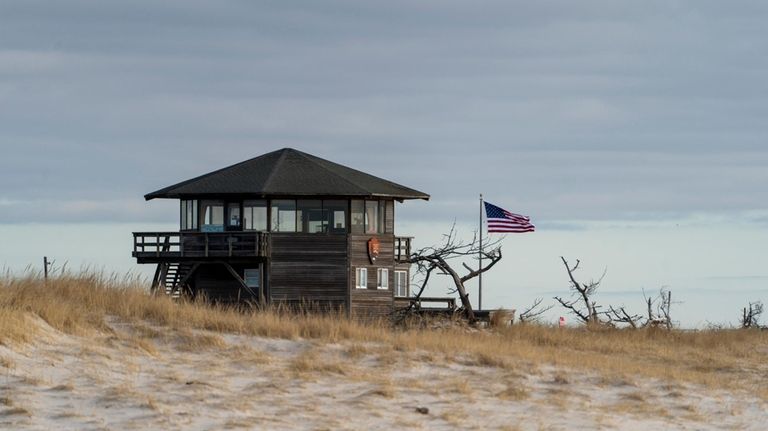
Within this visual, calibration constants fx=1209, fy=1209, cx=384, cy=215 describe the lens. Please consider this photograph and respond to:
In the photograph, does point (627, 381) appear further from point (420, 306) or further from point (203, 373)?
point (420, 306)

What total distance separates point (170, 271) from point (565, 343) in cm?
2021

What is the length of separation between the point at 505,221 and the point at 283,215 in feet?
33.1

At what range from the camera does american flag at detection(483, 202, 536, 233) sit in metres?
48.5

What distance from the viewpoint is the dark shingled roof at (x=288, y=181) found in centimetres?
5188

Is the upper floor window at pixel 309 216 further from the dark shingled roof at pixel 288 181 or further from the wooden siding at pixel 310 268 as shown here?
the dark shingled roof at pixel 288 181

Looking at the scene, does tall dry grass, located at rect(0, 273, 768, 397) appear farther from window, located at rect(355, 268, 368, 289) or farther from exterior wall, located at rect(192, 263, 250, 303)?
window, located at rect(355, 268, 368, 289)

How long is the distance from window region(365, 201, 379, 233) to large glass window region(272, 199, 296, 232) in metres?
3.33

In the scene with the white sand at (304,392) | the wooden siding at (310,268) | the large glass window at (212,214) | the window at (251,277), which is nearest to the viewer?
the white sand at (304,392)

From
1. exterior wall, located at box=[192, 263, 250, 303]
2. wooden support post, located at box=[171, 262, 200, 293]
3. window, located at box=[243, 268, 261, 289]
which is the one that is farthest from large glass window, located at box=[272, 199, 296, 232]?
wooden support post, located at box=[171, 262, 200, 293]

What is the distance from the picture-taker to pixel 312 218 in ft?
173

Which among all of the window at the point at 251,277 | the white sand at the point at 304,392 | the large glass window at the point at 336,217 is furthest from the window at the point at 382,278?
the white sand at the point at 304,392

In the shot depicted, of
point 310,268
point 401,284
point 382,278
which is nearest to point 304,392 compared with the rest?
point 310,268

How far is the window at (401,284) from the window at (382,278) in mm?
1611

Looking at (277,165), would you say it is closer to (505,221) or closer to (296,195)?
(296,195)
